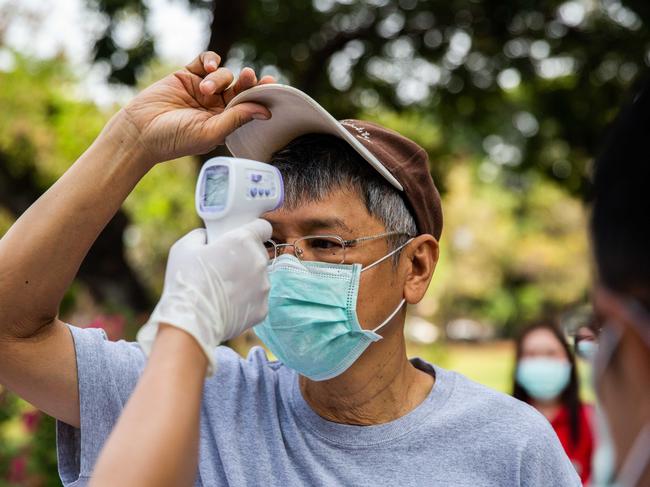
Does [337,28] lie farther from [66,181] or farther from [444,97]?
[66,181]

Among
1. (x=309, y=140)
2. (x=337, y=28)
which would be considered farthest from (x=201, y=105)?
(x=337, y=28)

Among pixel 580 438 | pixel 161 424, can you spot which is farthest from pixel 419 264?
pixel 580 438

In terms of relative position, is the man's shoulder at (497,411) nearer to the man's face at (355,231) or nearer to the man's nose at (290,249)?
the man's face at (355,231)

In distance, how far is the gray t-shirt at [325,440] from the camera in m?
2.12

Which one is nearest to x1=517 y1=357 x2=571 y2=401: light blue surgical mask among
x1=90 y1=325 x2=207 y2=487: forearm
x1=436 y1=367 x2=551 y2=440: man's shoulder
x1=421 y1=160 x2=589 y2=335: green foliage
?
x1=436 y1=367 x2=551 y2=440: man's shoulder

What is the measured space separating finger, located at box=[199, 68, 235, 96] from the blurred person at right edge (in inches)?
51.2

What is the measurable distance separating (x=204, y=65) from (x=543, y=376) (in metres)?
3.48

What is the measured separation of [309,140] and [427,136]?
10793 millimetres

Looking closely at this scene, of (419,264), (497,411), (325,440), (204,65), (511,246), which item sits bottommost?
(511,246)

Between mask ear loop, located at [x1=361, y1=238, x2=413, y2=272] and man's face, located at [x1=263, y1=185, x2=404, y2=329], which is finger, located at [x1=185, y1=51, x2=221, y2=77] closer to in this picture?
man's face, located at [x1=263, y1=185, x2=404, y2=329]

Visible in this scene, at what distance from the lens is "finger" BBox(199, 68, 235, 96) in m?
2.34

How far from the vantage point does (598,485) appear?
1372mm

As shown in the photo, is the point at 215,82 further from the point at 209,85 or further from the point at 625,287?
the point at 625,287

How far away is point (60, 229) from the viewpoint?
2174mm
